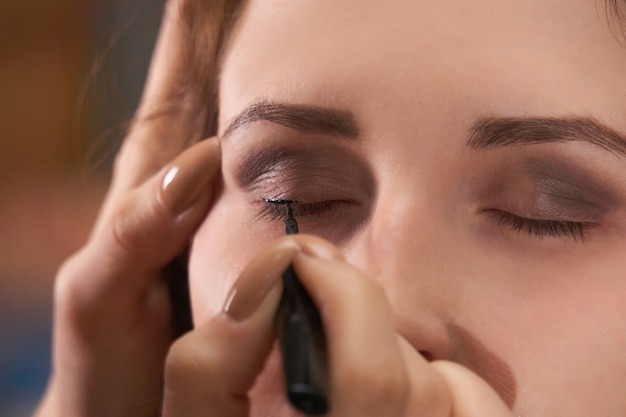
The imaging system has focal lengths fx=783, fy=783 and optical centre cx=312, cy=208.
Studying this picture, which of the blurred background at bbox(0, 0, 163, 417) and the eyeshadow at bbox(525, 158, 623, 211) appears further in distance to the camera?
the blurred background at bbox(0, 0, 163, 417)

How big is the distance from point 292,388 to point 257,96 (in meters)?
0.32

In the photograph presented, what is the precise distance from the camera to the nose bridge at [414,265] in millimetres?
526

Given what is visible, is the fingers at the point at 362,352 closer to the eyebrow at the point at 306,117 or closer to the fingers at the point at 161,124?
the eyebrow at the point at 306,117

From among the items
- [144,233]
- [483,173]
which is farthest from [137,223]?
[483,173]

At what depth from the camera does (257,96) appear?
657 mm

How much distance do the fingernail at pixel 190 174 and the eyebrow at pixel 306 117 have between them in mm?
62

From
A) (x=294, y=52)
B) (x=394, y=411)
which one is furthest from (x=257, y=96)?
(x=394, y=411)

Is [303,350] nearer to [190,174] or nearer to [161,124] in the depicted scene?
[190,174]

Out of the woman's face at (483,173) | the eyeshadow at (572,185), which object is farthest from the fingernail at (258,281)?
the eyeshadow at (572,185)

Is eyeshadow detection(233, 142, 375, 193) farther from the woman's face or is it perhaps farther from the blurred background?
the blurred background

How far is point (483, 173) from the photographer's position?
577 mm

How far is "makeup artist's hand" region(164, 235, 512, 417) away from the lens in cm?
40

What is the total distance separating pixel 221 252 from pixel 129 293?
20 centimetres

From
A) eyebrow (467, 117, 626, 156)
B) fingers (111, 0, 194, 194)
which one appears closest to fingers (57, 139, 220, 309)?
fingers (111, 0, 194, 194)
